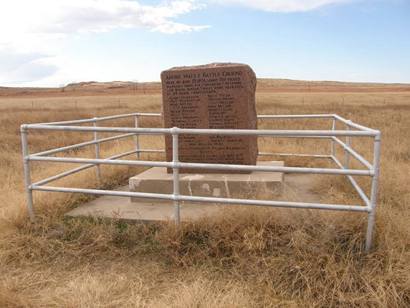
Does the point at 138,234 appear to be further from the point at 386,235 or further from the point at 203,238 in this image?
the point at 386,235

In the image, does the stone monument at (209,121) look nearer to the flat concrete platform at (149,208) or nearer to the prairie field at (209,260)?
the flat concrete platform at (149,208)

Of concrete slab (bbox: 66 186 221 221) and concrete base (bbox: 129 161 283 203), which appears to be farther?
concrete base (bbox: 129 161 283 203)

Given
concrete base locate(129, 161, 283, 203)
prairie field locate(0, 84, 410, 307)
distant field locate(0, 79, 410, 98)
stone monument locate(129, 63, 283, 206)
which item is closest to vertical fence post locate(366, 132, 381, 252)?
prairie field locate(0, 84, 410, 307)

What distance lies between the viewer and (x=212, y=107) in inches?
218

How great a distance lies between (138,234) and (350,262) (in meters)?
2.05

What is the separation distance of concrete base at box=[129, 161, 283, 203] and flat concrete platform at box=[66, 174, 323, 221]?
6.4 inches

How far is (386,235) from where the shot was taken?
3.72 meters

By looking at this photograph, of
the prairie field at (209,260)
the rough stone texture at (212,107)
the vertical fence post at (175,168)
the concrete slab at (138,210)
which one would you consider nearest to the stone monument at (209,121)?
the rough stone texture at (212,107)

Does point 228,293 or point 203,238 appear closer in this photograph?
point 228,293

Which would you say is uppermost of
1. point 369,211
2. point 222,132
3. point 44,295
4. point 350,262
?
point 222,132

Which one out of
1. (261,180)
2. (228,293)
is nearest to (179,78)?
(261,180)

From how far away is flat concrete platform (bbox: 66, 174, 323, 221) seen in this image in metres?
4.65

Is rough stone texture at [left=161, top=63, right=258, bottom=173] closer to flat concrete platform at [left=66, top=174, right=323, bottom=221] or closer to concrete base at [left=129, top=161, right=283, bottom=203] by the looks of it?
concrete base at [left=129, top=161, right=283, bottom=203]

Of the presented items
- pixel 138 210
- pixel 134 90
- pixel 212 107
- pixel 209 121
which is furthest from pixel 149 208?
pixel 134 90
